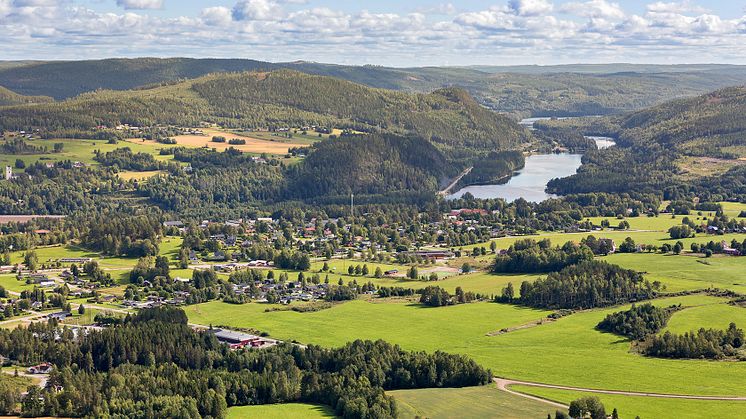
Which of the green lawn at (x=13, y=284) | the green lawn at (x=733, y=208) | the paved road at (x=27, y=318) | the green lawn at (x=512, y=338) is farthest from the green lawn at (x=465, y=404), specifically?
the green lawn at (x=733, y=208)

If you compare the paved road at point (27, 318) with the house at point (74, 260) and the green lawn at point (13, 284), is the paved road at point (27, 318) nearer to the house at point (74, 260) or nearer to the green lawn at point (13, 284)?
the green lawn at point (13, 284)

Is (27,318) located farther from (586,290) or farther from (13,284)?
(586,290)

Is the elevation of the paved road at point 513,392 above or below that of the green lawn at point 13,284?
above

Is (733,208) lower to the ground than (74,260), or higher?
higher

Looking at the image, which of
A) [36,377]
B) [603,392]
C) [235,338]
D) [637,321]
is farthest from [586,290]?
[36,377]

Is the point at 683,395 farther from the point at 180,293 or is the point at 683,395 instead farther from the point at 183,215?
the point at 183,215

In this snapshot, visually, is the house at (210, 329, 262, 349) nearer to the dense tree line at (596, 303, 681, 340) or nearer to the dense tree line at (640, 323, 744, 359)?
the dense tree line at (596, 303, 681, 340)
